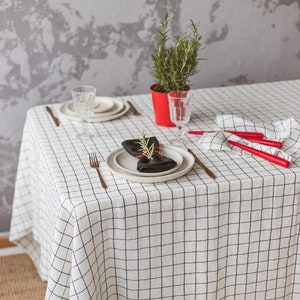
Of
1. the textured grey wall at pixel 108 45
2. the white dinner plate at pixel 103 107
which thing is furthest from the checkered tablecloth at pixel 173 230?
the textured grey wall at pixel 108 45

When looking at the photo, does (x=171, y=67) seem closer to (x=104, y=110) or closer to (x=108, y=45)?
(x=104, y=110)

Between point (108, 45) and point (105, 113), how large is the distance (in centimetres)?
60

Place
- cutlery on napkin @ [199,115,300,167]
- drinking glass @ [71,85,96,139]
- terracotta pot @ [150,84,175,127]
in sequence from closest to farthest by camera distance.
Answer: cutlery on napkin @ [199,115,300,167]
drinking glass @ [71,85,96,139]
terracotta pot @ [150,84,175,127]

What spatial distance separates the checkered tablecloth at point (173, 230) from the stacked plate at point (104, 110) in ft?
0.67

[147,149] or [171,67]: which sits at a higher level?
[171,67]

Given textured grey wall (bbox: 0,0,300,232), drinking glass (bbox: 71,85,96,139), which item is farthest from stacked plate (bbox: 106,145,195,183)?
textured grey wall (bbox: 0,0,300,232)

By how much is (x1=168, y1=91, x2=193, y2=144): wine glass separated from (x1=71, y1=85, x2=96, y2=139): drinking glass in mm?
261

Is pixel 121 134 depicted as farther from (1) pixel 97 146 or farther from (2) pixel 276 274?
(2) pixel 276 274

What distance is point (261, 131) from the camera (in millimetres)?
2029

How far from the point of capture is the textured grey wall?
262 centimetres

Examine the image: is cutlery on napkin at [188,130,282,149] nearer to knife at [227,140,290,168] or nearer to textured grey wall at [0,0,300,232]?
knife at [227,140,290,168]

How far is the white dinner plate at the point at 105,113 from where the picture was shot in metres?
2.20

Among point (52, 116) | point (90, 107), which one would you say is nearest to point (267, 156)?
point (90, 107)

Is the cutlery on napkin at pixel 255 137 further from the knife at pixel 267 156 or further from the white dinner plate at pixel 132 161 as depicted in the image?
the white dinner plate at pixel 132 161
